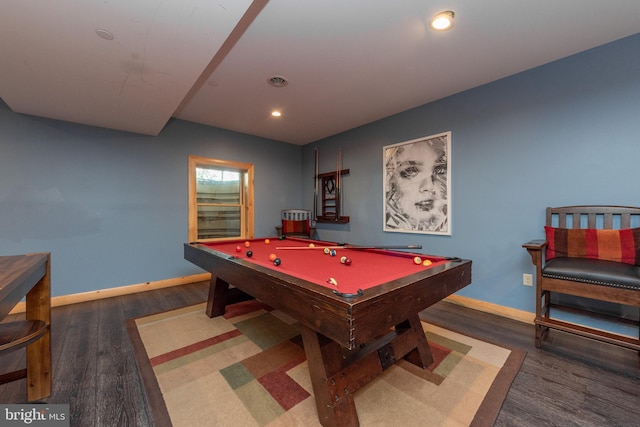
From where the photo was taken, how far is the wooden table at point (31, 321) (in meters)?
1.14

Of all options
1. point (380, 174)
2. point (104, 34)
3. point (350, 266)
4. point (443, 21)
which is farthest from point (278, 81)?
point (350, 266)

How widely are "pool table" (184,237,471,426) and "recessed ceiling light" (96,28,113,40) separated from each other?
150 centimetres

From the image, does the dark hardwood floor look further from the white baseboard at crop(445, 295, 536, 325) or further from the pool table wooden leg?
the pool table wooden leg

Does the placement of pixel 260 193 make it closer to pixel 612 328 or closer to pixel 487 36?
pixel 487 36

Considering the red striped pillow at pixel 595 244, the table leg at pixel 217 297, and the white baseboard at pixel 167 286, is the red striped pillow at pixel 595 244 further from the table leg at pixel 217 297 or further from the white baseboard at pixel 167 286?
the table leg at pixel 217 297

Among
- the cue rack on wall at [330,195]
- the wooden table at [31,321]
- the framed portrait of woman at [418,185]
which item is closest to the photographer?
the wooden table at [31,321]

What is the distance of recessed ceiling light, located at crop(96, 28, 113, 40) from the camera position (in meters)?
1.52

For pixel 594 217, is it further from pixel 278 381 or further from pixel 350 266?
pixel 278 381

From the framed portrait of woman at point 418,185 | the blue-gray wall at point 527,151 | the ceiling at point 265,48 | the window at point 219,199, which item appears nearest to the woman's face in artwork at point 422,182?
the framed portrait of woman at point 418,185

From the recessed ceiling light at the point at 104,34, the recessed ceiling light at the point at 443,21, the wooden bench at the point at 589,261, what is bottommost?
the wooden bench at the point at 589,261

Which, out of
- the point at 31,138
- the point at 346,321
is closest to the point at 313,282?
the point at 346,321

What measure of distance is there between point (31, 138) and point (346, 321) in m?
3.91

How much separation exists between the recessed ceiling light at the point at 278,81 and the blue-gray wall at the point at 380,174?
161 cm

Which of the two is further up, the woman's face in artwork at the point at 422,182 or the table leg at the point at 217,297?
the woman's face in artwork at the point at 422,182
